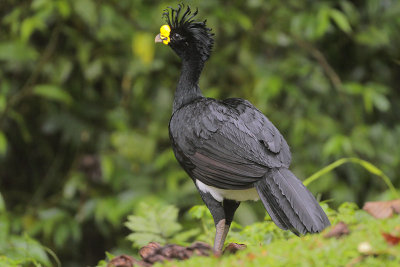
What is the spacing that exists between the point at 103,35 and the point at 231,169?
3439mm

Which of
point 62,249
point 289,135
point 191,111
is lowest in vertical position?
point 62,249

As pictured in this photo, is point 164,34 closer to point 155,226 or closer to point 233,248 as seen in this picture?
point 155,226

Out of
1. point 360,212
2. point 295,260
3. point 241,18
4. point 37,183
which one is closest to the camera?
point 295,260

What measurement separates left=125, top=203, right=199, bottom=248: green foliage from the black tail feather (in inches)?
33.5

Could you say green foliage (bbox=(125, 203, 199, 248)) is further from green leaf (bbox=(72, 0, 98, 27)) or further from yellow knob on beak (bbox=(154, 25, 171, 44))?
green leaf (bbox=(72, 0, 98, 27))

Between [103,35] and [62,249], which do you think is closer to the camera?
[103,35]

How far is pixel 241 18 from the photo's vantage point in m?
5.95

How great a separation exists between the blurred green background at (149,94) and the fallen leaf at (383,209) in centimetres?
245

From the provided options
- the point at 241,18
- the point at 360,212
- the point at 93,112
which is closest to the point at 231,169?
the point at 360,212

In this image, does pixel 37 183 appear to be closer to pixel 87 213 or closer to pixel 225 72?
pixel 87 213

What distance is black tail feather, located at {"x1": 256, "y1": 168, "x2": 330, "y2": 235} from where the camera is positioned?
107 inches

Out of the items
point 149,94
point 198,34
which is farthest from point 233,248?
point 149,94

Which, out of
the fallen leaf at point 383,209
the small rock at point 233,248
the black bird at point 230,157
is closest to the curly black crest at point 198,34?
the black bird at point 230,157

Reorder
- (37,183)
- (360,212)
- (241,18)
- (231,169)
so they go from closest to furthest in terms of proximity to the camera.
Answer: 1. (231,169)
2. (360,212)
3. (241,18)
4. (37,183)
